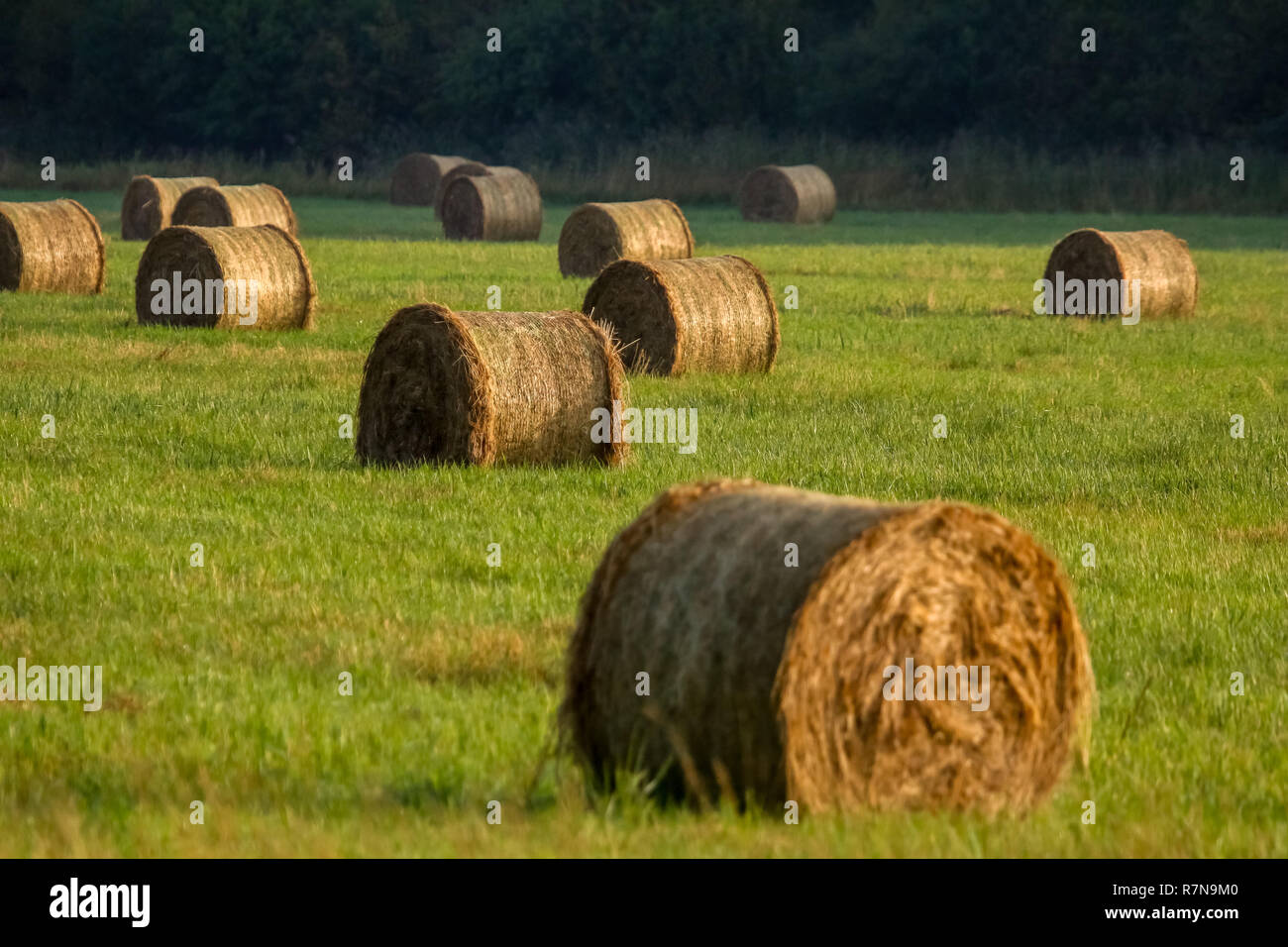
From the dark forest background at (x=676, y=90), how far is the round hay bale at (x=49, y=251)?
33.9 metres

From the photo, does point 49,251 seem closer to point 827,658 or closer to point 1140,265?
point 1140,265

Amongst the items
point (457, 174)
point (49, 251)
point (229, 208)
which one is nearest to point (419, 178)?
point (457, 174)

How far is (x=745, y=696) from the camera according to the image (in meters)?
5.72

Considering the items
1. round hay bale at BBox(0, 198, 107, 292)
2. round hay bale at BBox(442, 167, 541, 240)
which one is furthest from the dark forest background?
round hay bale at BBox(0, 198, 107, 292)

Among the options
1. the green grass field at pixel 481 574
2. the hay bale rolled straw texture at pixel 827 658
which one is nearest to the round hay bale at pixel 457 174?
the green grass field at pixel 481 574

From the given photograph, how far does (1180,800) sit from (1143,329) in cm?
1720

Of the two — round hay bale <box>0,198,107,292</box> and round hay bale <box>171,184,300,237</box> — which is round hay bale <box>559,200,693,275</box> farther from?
round hay bale <box>0,198,107,292</box>

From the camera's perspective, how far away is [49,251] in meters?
25.1

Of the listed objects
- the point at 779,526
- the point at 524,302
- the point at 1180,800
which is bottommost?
the point at 1180,800

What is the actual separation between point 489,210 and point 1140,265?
1863cm
